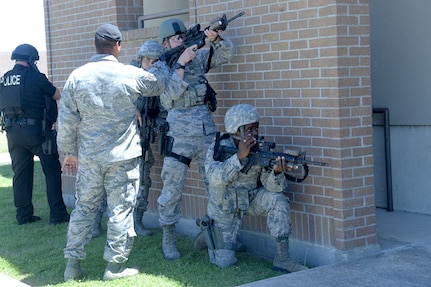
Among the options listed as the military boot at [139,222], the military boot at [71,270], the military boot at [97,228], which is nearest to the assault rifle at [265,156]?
the military boot at [71,270]

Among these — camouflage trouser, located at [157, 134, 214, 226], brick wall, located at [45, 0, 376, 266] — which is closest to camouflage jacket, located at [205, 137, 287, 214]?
brick wall, located at [45, 0, 376, 266]

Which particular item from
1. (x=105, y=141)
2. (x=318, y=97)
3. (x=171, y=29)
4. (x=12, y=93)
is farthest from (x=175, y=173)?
(x=12, y=93)

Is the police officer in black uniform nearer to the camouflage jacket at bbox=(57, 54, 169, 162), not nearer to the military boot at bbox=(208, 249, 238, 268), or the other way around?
the camouflage jacket at bbox=(57, 54, 169, 162)

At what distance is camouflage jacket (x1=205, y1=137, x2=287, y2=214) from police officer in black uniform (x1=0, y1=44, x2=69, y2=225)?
9.52 feet

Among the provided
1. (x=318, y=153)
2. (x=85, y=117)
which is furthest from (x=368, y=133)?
(x=85, y=117)

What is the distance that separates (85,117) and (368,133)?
90.5 inches

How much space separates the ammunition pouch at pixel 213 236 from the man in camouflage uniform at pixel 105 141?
0.65 meters

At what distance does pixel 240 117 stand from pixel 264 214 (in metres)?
0.85

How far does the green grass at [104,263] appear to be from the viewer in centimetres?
580

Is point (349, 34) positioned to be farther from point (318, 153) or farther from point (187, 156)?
point (187, 156)

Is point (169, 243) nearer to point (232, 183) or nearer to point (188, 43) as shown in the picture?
point (232, 183)

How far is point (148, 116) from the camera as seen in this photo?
23.9 feet

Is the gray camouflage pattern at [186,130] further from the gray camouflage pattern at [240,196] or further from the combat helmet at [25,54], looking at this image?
the combat helmet at [25,54]

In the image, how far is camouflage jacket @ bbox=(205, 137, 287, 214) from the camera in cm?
580
